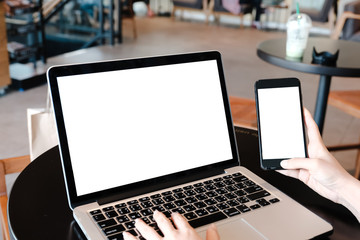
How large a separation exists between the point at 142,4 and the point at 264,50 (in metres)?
7.83

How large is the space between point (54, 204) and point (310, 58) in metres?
1.45

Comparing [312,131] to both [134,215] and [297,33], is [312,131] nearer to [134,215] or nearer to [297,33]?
[134,215]

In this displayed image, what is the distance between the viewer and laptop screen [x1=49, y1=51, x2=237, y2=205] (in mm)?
762

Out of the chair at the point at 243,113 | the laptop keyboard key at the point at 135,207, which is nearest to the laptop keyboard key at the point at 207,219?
the laptop keyboard key at the point at 135,207

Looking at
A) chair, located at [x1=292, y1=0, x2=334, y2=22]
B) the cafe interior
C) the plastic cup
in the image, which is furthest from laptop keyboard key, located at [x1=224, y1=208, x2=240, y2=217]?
chair, located at [x1=292, y1=0, x2=334, y2=22]

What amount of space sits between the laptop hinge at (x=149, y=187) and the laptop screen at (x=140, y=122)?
2cm

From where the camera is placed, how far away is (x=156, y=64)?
86 centimetres

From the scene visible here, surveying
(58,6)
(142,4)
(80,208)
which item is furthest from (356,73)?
(142,4)

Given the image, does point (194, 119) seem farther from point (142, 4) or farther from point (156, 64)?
point (142, 4)

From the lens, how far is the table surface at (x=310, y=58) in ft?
5.50

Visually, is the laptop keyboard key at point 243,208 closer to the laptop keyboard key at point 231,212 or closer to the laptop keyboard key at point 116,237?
the laptop keyboard key at point 231,212

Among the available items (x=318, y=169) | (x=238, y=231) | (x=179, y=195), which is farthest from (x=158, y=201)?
(x=318, y=169)

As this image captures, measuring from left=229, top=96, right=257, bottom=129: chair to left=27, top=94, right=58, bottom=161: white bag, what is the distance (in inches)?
33.8

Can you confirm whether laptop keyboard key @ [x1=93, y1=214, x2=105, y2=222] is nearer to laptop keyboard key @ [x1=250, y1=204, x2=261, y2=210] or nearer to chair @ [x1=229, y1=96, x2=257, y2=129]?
laptop keyboard key @ [x1=250, y1=204, x2=261, y2=210]
